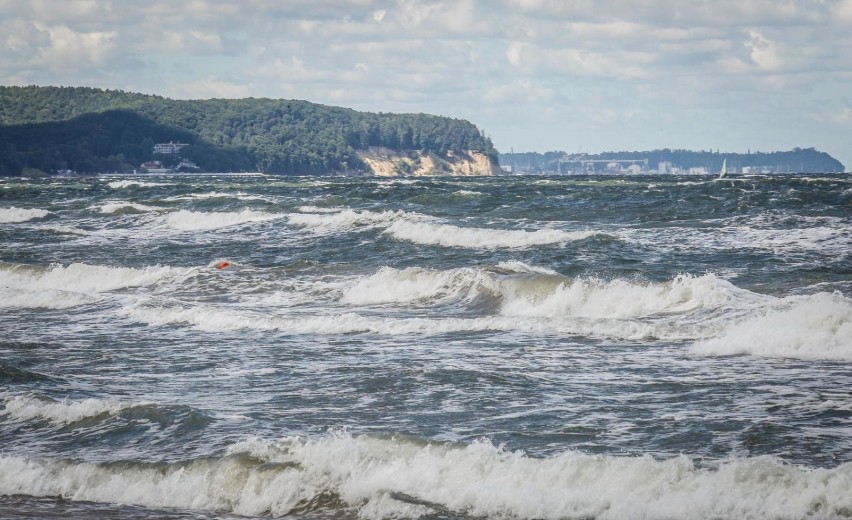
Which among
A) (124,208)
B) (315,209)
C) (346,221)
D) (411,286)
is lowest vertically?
(124,208)

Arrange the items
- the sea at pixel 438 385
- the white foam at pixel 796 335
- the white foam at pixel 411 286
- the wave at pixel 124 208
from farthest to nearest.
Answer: the wave at pixel 124 208 → the white foam at pixel 411 286 → the white foam at pixel 796 335 → the sea at pixel 438 385

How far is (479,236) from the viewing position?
120 ft

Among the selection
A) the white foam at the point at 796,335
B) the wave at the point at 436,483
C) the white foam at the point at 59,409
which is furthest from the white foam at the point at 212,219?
the wave at the point at 436,483

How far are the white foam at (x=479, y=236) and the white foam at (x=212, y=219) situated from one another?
12.2 metres

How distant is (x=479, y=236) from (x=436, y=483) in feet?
87.7

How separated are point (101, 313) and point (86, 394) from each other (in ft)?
29.5

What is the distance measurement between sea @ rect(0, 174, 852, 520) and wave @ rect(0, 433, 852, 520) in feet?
0.08

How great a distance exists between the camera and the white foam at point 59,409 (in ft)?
43.1

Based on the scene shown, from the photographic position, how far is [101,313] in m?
23.1

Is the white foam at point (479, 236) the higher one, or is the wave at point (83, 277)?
the white foam at point (479, 236)

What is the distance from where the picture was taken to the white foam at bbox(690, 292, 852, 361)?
1595 centimetres

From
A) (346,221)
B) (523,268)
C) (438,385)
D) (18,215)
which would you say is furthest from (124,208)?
(438,385)

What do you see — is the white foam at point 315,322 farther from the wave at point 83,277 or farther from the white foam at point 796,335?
the wave at point 83,277

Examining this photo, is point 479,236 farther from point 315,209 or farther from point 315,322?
point 315,209
